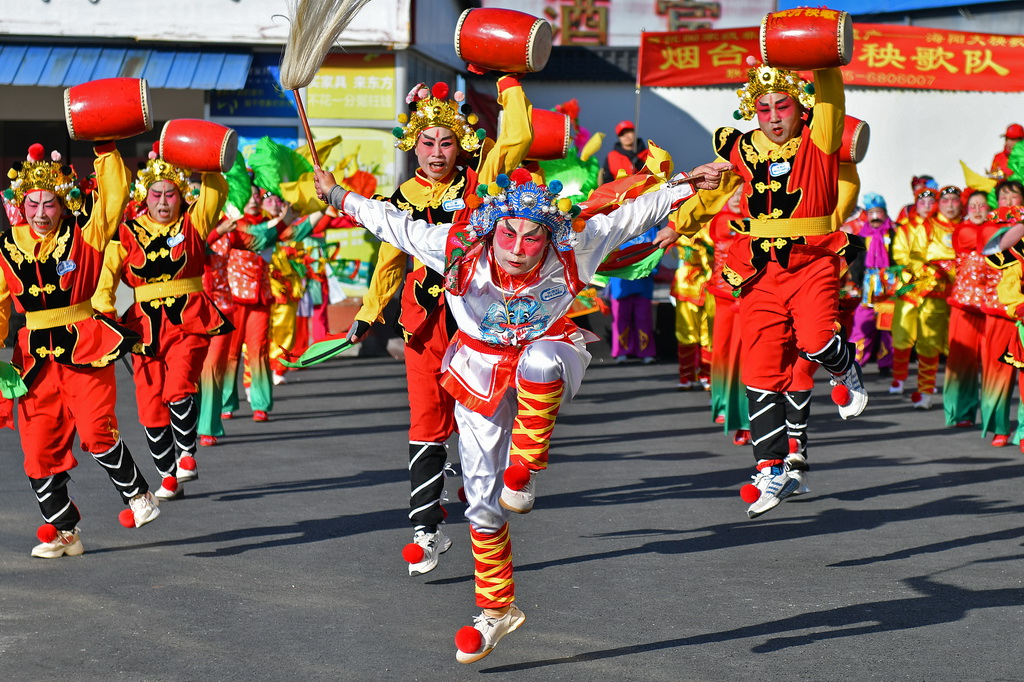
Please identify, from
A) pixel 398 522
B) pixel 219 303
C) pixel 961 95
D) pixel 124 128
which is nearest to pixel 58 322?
pixel 124 128

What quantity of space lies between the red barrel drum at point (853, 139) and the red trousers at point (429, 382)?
238cm

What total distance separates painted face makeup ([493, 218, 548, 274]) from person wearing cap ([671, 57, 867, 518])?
2453 millimetres

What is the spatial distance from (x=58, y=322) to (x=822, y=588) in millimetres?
3721

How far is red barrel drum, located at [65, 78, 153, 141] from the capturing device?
6.46 m

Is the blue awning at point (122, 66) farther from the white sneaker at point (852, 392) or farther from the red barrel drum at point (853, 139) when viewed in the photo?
the white sneaker at point (852, 392)

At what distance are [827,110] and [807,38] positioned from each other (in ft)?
1.86

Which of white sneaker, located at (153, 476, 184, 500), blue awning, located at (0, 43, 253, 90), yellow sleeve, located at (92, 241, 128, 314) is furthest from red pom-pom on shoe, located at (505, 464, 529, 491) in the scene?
blue awning, located at (0, 43, 253, 90)

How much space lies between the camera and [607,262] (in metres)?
6.06

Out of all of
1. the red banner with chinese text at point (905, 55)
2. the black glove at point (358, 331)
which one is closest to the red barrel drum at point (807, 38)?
the black glove at point (358, 331)

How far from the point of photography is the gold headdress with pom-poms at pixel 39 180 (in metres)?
6.41

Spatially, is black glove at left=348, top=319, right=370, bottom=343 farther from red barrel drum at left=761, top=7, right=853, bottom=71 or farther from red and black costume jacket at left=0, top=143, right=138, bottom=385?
red barrel drum at left=761, top=7, right=853, bottom=71

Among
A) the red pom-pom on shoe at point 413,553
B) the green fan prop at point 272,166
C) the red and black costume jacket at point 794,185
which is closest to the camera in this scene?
the red pom-pom on shoe at point 413,553

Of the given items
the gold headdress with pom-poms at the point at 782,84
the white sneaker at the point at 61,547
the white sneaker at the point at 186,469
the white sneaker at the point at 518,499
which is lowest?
the white sneaker at the point at 186,469

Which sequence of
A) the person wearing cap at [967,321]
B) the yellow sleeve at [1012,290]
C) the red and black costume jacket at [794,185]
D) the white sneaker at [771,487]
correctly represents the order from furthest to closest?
the person wearing cap at [967,321] < the yellow sleeve at [1012,290] < the red and black costume jacket at [794,185] < the white sneaker at [771,487]
